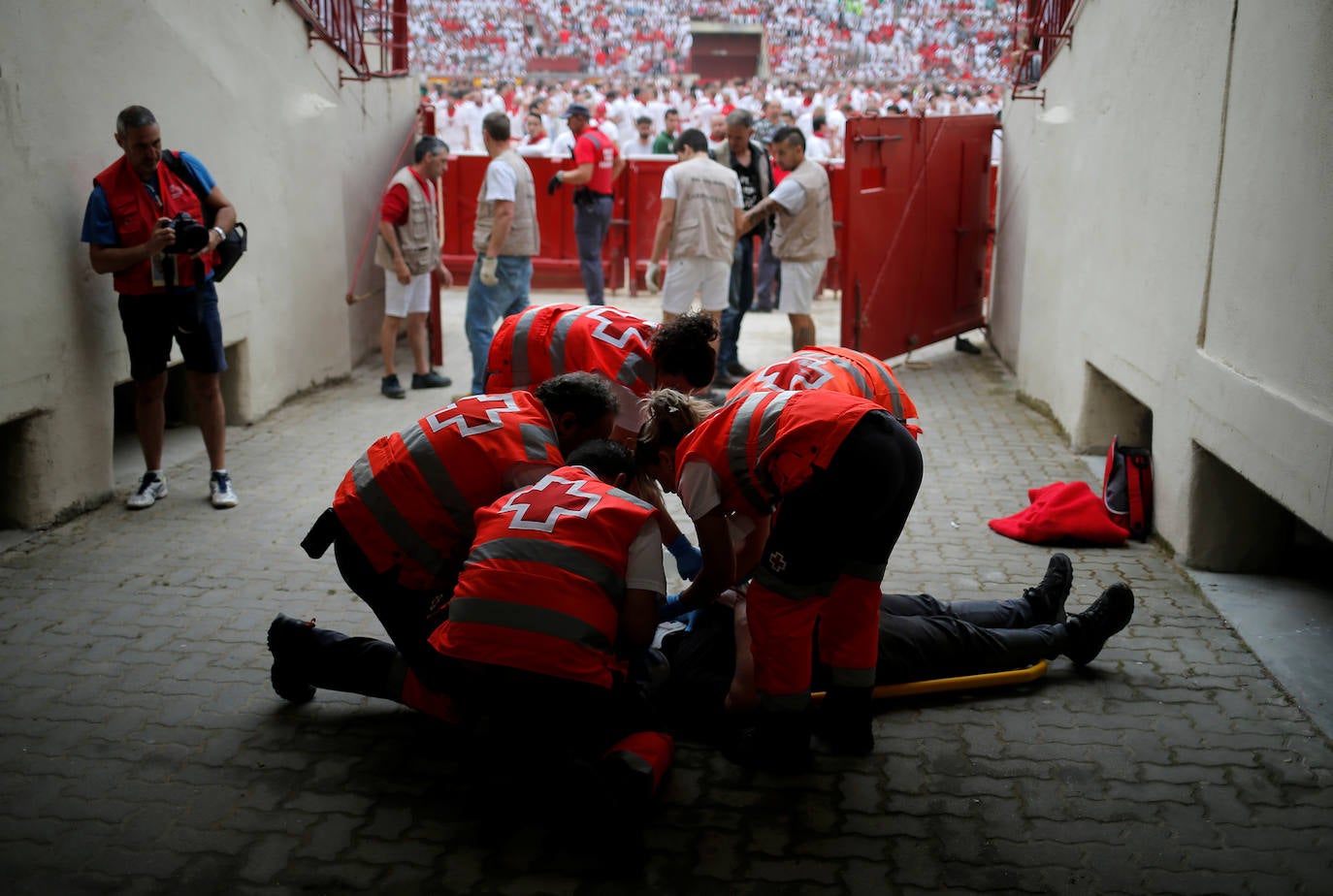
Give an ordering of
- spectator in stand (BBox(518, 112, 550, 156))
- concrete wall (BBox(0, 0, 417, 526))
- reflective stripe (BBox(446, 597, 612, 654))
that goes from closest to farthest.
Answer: reflective stripe (BBox(446, 597, 612, 654)) → concrete wall (BBox(0, 0, 417, 526)) → spectator in stand (BBox(518, 112, 550, 156))

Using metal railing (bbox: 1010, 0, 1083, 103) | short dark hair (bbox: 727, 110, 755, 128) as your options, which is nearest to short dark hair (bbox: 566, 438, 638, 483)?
metal railing (bbox: 1010, 0, 1083, 103)

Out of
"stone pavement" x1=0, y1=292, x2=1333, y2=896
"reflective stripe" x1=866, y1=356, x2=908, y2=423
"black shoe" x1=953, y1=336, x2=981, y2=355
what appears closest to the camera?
"stone pavement" x1=0, y1=292, x2=1333, y2=896

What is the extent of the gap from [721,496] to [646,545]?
1.06 ft

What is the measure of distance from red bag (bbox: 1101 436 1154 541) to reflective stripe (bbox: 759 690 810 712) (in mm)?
2827

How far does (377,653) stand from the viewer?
3.88 meters

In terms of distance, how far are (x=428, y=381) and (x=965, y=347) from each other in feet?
15.9

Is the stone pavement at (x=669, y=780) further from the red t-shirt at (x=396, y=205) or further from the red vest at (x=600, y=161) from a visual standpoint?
the red vest at (x=600, y=161)

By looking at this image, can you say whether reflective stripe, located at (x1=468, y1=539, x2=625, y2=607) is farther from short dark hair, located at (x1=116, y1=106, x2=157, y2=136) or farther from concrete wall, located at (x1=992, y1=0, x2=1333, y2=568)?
short dark hair, located at (x1=116, y1=106, x2=157, y2=136)

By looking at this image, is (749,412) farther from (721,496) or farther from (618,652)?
(618,652)

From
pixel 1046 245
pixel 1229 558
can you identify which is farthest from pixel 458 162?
pixel 1229 558

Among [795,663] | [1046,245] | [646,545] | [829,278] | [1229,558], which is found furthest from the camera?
[829,278]

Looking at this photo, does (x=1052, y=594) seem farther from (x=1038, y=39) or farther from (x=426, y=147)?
(x=1038, y=39)

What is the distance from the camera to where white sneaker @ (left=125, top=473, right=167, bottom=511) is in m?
6.01

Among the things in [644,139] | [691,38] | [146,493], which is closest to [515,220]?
[146,493]
